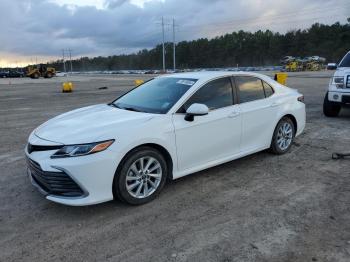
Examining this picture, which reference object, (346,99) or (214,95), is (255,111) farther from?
(346,99)

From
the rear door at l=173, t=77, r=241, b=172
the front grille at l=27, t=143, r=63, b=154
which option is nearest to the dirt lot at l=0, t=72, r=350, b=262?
the rear door at l=173, t=77, r=241, b=172

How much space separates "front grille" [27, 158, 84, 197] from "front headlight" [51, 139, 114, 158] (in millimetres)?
208

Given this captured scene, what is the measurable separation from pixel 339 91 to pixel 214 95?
5457 mm

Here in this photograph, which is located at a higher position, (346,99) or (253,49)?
(253,49)

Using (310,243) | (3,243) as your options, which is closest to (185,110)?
(310,243)

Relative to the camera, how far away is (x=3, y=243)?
12.2ft

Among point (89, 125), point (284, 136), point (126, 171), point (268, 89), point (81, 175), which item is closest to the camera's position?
point (81, 175)

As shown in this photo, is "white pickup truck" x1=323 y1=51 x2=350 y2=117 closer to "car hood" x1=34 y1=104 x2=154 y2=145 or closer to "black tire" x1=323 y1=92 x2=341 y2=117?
"black tire" x1=323 y1=92 x2=341 y2=117

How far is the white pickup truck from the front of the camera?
30.6 feet

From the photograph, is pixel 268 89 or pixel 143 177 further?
pixel 268 89

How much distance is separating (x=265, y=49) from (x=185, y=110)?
114 metres

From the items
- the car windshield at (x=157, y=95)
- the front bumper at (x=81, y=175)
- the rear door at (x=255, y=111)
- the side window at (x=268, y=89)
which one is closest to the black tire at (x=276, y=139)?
the rear door at (x=255, y=111)

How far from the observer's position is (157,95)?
5363 mm

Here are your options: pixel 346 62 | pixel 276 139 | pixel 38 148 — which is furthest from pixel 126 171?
pixel 346 62
